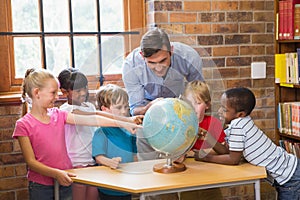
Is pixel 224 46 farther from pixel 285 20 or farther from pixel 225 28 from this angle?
pixel 285 20

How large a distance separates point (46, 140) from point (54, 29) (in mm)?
1144

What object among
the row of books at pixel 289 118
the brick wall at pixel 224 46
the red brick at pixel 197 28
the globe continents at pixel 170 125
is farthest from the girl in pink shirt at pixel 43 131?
the row of books at pixel 289 118

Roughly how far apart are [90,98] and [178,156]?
0.53 m

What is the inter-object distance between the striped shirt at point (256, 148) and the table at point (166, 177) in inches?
2.7

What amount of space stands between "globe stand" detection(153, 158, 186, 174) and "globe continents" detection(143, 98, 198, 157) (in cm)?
13

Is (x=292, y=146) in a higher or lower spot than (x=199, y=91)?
lower

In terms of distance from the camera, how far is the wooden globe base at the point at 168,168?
242 cm

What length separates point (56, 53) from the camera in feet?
11.3

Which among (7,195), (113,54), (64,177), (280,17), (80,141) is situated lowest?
(7,195)

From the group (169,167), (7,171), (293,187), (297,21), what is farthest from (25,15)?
(293,187)

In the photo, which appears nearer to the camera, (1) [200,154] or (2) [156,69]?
(2) [156,69]

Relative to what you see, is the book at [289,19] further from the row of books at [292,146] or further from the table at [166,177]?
the table at [166,177]

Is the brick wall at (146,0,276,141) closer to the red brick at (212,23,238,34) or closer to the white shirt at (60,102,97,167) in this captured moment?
the red brick at (212,23,238,34)

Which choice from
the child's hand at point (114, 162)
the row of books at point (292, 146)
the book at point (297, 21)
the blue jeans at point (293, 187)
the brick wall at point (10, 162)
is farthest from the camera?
the row of books at point (292, 146)
